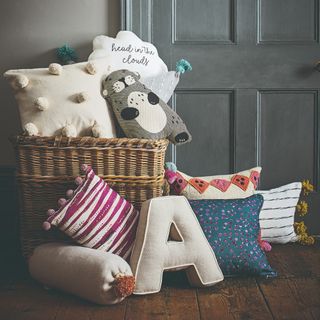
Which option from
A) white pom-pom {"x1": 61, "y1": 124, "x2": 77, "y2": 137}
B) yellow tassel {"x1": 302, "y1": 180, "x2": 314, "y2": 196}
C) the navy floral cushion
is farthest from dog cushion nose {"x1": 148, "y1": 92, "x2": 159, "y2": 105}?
yellow tassel {"x1": 302, "y1": 180, "x2": 314, "y2": 196}

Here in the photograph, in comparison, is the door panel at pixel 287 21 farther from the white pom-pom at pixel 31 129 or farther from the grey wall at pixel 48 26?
the white pom-pom at pixel 31 129

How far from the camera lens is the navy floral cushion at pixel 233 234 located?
2.35 m

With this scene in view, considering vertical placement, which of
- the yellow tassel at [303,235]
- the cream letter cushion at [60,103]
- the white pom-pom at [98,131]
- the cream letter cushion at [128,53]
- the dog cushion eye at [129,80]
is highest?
the cream letter cushion at [128,53]

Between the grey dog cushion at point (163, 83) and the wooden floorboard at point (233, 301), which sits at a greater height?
the grey dog cushion at point (163, 83)

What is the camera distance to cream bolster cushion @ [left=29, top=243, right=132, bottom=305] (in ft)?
6.77

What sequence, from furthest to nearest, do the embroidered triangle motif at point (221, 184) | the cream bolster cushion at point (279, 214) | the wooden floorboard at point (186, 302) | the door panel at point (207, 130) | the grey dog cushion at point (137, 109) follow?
the door panel at point (207, 130) → the cream bolster cushion at point (279, 214) → the embroidered triangle motif at point (221, 184) → the grey dog cushion at point (137, 109) → the wooden floorboard at point (186, 302)

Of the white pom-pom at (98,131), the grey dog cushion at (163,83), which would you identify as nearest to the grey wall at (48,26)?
the grey dog cushion at (163,83)

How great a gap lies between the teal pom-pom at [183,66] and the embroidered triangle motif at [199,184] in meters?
0.52

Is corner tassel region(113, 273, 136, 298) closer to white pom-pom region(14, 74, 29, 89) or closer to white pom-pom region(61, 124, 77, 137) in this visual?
white pom-pom region(61, 124, 77, 137)

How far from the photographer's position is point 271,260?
2.68 metres

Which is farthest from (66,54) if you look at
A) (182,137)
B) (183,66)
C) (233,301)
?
(233,301)

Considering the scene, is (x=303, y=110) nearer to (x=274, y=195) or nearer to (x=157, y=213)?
(x=274, y=195)

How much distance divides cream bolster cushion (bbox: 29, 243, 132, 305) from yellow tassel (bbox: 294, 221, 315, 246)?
112 centimetres

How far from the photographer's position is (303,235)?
2979 mm
